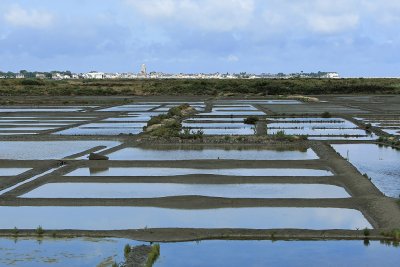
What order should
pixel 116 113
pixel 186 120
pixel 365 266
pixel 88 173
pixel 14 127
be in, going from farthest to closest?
1. pixel 116 113
2. pixel 186 120
3. pixel 14 127
4. pixel 88 173
5. pixel 365 266

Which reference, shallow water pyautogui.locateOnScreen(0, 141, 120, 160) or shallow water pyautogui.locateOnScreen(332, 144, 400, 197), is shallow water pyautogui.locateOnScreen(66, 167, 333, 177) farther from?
shallow water pyautogui.locateOnScreen(0, 141, 120, 160)

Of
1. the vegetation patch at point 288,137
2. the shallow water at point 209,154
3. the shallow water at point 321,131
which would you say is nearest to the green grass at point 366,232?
the shallow water at point 209,154

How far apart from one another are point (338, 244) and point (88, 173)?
13.4 metres

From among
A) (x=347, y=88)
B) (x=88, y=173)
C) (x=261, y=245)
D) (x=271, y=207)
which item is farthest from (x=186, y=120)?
(x=347, y=88)

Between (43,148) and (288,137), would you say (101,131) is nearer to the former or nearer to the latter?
(43,148)

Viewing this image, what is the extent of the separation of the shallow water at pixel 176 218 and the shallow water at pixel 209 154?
10615 mm

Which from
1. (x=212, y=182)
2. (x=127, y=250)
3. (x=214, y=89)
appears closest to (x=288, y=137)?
(x=212, y=182)

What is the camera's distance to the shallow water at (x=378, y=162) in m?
22.9

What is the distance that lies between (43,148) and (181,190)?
47.1 ft

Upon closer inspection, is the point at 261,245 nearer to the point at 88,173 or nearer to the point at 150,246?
the point at 150,246

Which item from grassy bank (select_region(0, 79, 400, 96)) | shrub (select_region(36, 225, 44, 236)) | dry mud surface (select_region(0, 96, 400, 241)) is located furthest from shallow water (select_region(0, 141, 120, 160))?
grassy bank (select_region(0, 79, 400, 96))

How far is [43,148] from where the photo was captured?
112 ft

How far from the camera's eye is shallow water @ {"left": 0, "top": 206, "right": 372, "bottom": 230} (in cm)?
1730

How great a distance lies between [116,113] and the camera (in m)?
60.1
